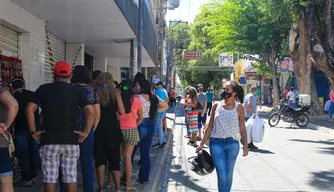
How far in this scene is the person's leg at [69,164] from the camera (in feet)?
13.9

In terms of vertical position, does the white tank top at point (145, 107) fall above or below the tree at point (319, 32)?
below

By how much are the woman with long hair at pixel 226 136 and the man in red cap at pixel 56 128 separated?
5.97 feet

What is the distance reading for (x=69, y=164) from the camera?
4.30 meters

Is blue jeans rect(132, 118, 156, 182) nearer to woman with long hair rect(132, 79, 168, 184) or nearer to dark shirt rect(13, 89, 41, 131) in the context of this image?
woman with long hair rect(132, 79, 168, 184)

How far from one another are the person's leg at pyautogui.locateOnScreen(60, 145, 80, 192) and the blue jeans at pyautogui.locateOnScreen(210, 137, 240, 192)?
5.98 feet

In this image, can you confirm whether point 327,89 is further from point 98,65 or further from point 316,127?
point 98,65

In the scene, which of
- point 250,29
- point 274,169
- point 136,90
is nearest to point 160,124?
point 274,169

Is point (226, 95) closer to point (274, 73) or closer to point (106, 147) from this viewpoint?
point (106, 147)

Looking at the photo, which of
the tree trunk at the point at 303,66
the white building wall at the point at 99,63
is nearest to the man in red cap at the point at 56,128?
the white building wall at the point at 99,63

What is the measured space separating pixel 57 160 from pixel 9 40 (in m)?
4.68

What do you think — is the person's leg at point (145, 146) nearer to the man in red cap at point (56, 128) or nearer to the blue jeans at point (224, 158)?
the blue jeans at point (224, 158)

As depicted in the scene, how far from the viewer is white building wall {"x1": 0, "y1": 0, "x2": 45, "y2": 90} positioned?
744cm

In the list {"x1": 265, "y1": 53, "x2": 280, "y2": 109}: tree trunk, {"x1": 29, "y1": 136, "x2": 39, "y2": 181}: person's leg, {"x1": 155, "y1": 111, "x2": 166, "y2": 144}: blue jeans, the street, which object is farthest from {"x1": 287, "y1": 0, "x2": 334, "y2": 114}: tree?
{"x1": 29, "y1": 136, "x2": 39, "y2": 181}: person's leg

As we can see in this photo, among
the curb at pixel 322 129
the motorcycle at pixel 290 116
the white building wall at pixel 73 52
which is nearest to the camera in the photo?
the white building wall at pixel 73 52
